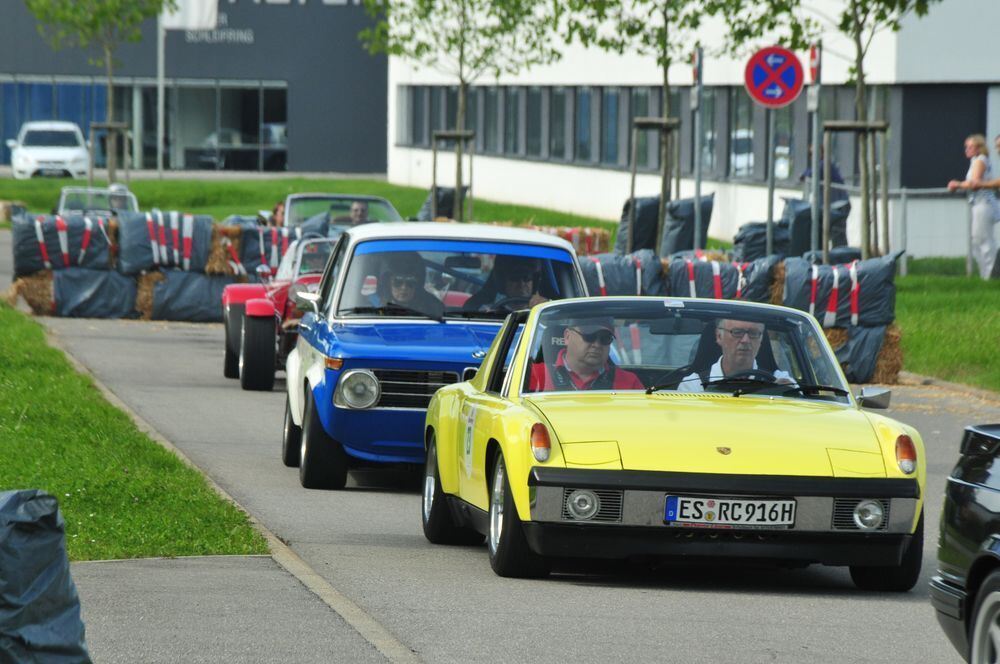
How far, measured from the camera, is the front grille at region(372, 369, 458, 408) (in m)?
11.8

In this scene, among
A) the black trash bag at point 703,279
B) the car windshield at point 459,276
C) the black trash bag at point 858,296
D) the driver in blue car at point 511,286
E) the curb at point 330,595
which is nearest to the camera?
the curb at point 330,595

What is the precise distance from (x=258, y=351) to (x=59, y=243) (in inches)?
302

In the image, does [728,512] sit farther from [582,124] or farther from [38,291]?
[582,124]

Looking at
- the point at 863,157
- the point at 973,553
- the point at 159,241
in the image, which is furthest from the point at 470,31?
the point at 973,553

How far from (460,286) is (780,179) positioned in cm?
2458

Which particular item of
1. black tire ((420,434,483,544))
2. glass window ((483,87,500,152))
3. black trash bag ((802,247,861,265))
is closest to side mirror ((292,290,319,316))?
black tire ((420,434,483,544))

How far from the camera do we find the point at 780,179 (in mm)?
36750

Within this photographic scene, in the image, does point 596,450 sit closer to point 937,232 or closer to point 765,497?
point 765,497

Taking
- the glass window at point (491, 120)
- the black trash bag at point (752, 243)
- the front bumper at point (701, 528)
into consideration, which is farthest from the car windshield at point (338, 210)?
the glass window at point (491, 120)

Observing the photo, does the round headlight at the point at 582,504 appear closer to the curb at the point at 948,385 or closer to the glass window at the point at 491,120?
the curb at the point at 948,385

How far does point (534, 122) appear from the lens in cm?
5441

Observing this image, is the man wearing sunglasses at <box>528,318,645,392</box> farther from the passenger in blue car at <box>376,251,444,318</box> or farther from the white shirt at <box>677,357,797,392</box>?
the passenger in blue car at <box>376,251,444,318</box>

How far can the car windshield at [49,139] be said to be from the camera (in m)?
63.5

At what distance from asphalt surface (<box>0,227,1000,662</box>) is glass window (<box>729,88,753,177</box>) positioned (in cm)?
2672
